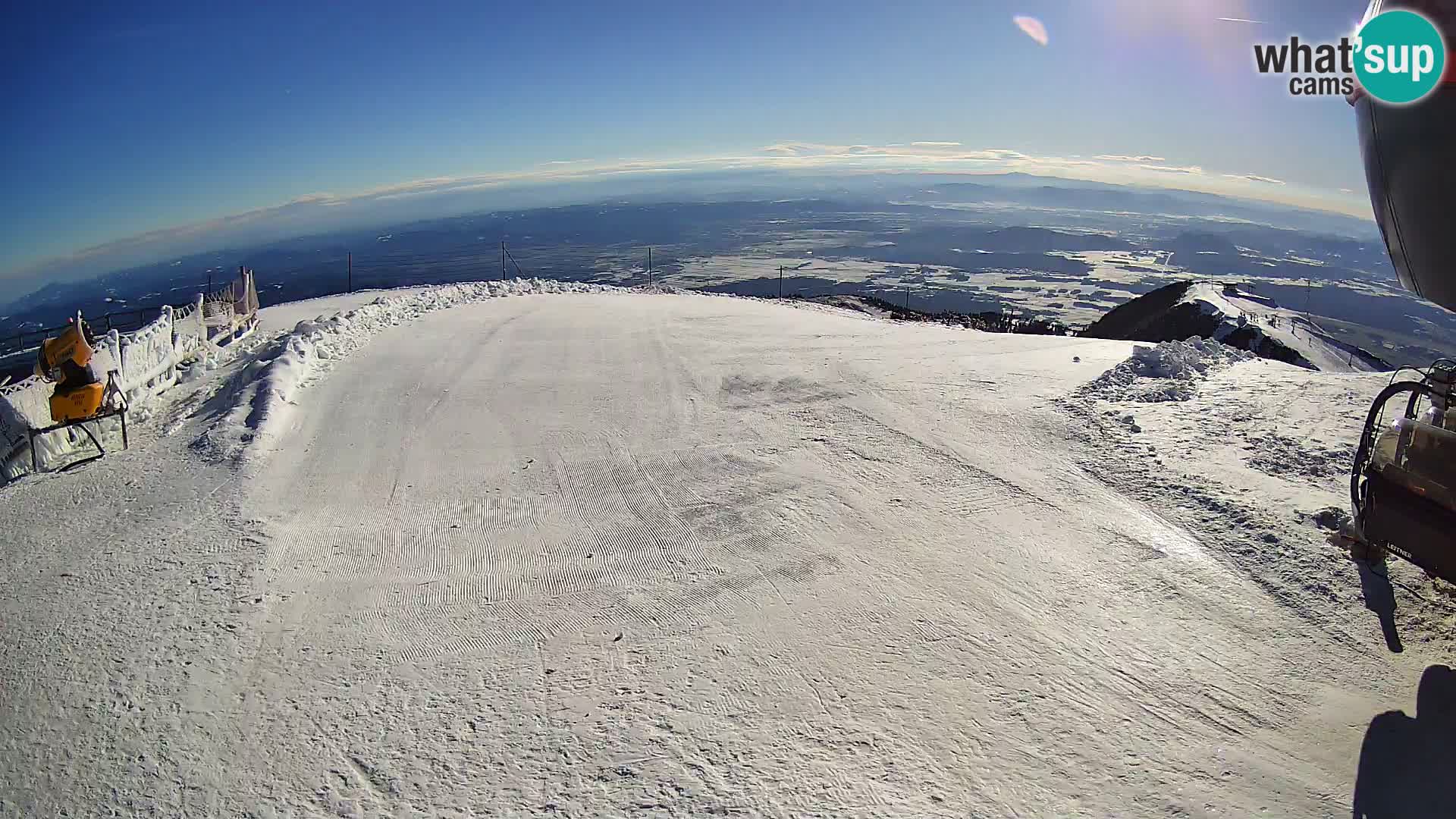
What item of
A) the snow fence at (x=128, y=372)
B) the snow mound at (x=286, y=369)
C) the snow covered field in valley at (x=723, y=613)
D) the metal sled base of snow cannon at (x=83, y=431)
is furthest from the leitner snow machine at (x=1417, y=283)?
the snow fence at (x=128, y=372)

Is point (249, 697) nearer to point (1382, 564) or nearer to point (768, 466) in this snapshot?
point (768, 466)

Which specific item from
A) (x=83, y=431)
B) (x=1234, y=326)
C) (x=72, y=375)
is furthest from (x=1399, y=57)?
(x=1234, y=326)

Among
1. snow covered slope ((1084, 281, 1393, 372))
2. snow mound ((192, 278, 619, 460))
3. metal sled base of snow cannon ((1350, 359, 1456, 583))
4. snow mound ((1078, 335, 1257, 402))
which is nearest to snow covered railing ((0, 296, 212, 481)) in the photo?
snow mound ((192, 278, 619, 460))

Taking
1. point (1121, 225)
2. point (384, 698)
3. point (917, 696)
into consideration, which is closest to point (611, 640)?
point (384, 698)

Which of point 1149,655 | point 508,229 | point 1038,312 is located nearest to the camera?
point 1149,655

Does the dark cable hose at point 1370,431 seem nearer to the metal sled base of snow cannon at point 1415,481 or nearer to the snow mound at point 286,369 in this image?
the metal sled base of snow cannon at point 1415,481

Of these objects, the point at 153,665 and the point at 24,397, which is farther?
the point at 24,397

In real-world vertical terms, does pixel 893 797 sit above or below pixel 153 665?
below

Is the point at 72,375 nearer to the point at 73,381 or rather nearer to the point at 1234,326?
the point at 73,381
